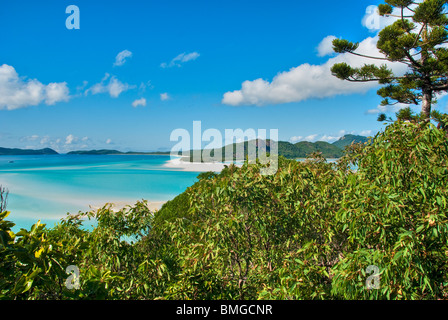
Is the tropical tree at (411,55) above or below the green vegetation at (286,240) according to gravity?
above

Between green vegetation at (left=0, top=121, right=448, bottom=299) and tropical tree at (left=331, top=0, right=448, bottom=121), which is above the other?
tropical tree at (left=331, top=0, right=448, bottom=121)

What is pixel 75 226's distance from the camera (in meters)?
4.49

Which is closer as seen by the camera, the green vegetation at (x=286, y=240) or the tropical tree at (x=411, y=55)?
the green vegetation at (x=286, y=240)

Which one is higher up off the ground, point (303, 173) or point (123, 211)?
point (303, 173)

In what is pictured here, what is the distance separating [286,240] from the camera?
12.6 ft

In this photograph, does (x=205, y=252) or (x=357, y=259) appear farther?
(x=205, y=252)

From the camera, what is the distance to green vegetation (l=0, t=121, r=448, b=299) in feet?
7.81

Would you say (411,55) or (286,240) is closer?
(286,240)

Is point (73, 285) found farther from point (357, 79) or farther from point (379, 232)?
point (357, 79)

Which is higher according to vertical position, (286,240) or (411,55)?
(411,55)

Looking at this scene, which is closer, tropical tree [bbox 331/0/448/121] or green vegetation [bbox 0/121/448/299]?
green vegetation [bbox 0/121/448/299]

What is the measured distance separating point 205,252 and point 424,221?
208 cm

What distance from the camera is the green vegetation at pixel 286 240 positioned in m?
2.38
